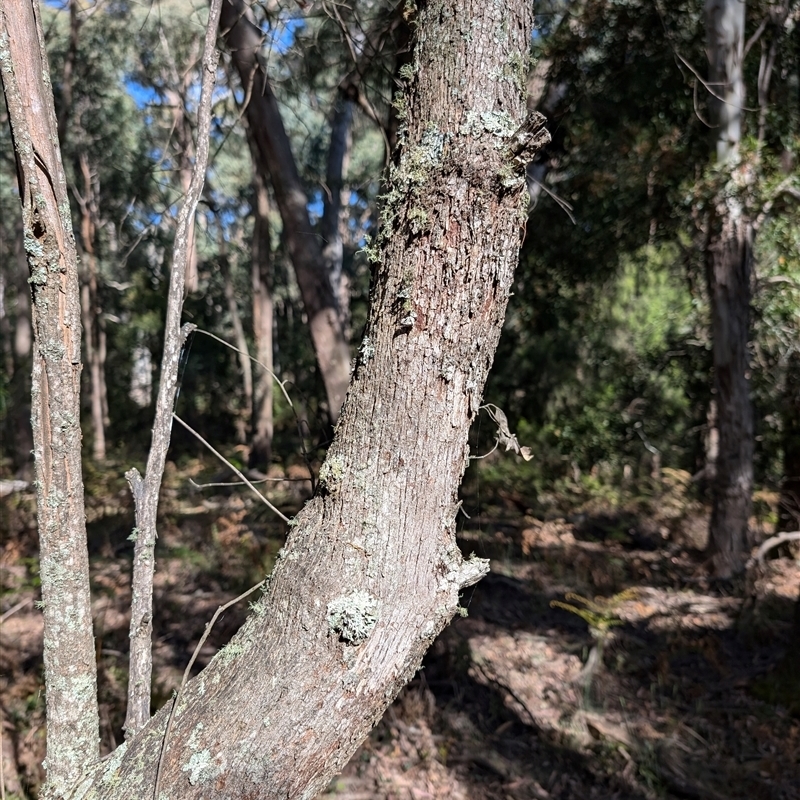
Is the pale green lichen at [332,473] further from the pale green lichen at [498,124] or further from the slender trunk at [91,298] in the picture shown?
the slender trunk at [91,298]

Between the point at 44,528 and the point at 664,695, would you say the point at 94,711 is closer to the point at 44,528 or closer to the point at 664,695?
the point at 44,528

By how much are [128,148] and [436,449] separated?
14855 mm

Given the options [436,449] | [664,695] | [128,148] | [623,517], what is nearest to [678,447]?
[623,517]

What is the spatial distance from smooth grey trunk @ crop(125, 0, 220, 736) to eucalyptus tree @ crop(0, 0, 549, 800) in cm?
6

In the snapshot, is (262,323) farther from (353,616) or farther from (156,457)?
(353,616)

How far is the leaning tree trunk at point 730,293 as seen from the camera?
5695 mm

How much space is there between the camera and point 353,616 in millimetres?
1258

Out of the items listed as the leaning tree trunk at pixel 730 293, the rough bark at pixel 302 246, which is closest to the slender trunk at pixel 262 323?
the rough bark at pixel 302 246

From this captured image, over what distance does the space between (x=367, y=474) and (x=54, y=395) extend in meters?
0.66

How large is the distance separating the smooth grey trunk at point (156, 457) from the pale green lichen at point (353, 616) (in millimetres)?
494

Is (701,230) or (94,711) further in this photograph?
(701,230)

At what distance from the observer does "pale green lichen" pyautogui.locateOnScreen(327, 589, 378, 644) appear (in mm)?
1253

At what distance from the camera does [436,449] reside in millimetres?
1341

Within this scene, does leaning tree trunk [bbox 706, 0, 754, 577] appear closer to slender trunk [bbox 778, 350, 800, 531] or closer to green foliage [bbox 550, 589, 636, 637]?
slender trunk [bbox 778, 350, 800, 531]
